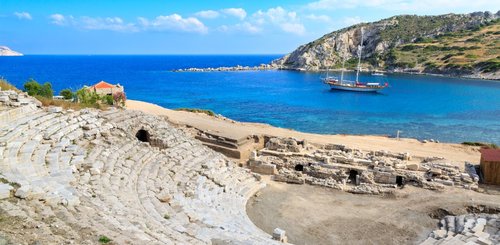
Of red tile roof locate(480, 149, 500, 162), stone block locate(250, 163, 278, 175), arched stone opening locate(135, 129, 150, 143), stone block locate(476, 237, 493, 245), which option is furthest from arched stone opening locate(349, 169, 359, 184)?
arched stone opening locate(135, 129, 150, 143)

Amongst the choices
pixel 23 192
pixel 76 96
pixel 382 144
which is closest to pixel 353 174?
pixel 382 144

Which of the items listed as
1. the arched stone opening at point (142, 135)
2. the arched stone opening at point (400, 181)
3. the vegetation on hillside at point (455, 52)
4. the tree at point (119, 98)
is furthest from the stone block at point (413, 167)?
the vegetation on hillside at point (455, 52)

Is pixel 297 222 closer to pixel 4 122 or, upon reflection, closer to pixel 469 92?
pixel 4 122

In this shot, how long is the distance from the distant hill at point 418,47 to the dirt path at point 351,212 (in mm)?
93758

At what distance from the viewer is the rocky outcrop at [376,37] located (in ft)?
450

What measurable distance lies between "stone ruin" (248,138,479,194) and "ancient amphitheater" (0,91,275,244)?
9.08 feet

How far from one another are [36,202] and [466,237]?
14861 mm

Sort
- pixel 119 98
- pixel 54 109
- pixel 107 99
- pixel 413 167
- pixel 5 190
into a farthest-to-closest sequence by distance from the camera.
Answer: pixel 119 98, pixel 107 99, pixel 413 167, pixel 54 109, pixel 5 190

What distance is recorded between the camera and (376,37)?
5566 inches

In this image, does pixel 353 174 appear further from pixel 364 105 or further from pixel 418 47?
pixel 418 47

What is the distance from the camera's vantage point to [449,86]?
89438 millimetres

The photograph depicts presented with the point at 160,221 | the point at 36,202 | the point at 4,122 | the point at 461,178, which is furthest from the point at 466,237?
the point at 4,122

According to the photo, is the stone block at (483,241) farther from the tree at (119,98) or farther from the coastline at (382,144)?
the tree at (119,98)

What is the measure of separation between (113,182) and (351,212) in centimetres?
1147
